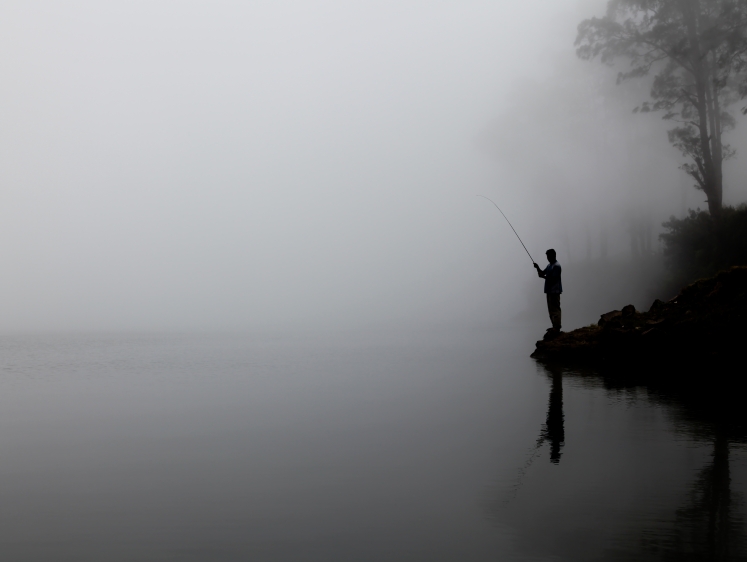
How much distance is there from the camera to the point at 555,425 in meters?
5.54

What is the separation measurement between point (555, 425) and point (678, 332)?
5.41 metres

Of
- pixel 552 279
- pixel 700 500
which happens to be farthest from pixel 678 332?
pixel 700 500

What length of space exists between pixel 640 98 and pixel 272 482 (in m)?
35.6

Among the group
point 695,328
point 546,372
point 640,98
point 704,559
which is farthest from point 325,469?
point 640,98

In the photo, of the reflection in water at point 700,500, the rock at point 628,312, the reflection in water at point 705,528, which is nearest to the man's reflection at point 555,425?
the reflection in water at point 700,500

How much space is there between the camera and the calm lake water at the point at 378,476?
2.80 m

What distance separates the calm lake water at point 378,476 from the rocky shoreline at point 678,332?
2334 millimetres

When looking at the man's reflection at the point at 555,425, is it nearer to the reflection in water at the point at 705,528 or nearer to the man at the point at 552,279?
the reflection in water at the point at 705,528

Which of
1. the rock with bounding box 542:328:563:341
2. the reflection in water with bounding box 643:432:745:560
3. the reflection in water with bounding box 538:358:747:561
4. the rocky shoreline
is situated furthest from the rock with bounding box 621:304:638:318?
the reflection in water with bounding box 643:432:745:560

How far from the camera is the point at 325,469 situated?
416cm

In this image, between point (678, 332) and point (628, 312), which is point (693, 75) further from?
point (678, 332)

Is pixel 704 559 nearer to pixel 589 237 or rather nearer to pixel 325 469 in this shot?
pixel 325 469

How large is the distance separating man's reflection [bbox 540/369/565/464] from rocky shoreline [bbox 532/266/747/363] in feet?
9.31

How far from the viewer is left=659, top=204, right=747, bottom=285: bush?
66.0ft
